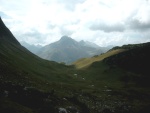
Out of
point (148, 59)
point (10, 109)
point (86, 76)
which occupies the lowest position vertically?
point (10, 109)

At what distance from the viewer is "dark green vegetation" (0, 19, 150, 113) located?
4166 centimetres

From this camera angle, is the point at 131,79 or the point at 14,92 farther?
the point at 131,79

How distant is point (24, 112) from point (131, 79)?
120110 mm

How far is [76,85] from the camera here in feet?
364

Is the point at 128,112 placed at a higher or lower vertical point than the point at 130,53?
lower

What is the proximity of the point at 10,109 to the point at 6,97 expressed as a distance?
22.2 feet

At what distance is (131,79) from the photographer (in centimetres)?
14575

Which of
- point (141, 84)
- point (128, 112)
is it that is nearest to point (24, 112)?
point (128, 112)

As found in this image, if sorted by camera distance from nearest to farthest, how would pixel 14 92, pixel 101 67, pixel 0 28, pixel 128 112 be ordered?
pixel 14 92
pixel 128 112
pixel 101 67
pixel 0 28

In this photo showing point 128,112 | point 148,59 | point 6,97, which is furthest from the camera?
point 148,59

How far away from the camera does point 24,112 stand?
3291cm

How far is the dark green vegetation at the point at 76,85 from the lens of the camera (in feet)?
137

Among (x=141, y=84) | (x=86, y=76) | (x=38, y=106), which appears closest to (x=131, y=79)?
(x=141, y=84)

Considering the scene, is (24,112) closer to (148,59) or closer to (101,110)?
(101,110)
